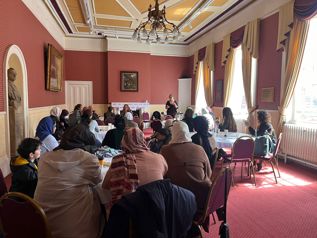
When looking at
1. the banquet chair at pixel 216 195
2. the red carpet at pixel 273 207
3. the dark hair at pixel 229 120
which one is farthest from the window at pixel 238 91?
the banquet chair at pixel 216 195

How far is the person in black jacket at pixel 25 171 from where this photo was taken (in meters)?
2.32

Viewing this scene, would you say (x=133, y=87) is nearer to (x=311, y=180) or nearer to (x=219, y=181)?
(x=311, y=180)

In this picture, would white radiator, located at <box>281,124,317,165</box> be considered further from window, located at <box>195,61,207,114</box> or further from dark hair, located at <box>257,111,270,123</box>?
window, located at <box>195,61,207,114</box>

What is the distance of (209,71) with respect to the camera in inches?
398

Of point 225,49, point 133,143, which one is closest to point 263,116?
point 133,143

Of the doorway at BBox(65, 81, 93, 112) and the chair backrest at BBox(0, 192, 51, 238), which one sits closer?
the chair backrest at BBox(0, 192, 51, 238)

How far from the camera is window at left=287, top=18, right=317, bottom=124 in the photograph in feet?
18.0

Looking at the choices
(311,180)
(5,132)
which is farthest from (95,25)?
(311,180)

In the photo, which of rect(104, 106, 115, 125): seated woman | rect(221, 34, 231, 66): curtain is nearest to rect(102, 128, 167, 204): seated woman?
rect(104, 106, 115, 125): seated woman

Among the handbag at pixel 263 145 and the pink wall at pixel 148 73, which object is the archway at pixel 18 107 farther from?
the pink wall at pixel 148 73

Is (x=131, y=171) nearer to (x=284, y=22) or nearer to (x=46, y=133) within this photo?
(x=46, y=133)

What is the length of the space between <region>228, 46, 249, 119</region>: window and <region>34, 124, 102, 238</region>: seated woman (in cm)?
688

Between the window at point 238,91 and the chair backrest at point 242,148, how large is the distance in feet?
12.8

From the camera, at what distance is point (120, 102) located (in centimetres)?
1138
